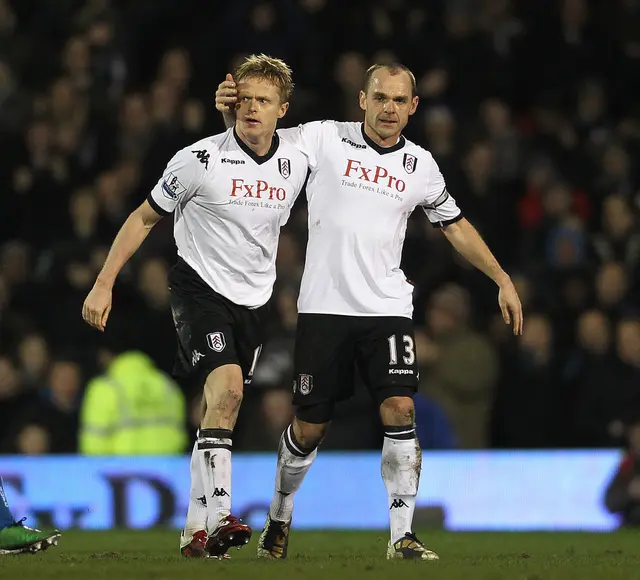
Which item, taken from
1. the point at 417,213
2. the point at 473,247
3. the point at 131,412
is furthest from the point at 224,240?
the point at 417,213

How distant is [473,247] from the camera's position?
28.5 ft

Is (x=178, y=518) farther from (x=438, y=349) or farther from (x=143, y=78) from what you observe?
(x=143, y=78)

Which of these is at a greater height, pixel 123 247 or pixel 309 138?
pixel 309 138

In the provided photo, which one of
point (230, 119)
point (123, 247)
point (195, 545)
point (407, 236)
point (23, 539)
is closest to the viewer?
point (23, 539)

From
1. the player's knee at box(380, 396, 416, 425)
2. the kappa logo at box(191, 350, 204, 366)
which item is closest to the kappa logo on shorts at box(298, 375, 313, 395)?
the player's knee at box(380, 396, 416, 425)

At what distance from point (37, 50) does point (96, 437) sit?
5916 mm

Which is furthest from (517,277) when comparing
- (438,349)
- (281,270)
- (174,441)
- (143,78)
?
(143,78)

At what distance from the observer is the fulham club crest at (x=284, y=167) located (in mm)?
8352

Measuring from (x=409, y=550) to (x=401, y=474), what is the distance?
16.0 inches

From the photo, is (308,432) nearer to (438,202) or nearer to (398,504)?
(398,504)

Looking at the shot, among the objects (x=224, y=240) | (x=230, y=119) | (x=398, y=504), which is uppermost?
(x=230, y=119)

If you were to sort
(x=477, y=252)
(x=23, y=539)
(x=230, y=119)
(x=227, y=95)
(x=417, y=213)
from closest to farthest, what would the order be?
(x=23, y=539) → (x=227, y=95) → (x=230, y=119) → (x=477, y=252) → (x=417, y=213)

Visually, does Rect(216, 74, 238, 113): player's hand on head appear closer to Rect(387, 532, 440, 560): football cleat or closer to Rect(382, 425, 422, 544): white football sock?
Rect(382, 425, 422, 544): white football sock

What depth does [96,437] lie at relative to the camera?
1307cm
